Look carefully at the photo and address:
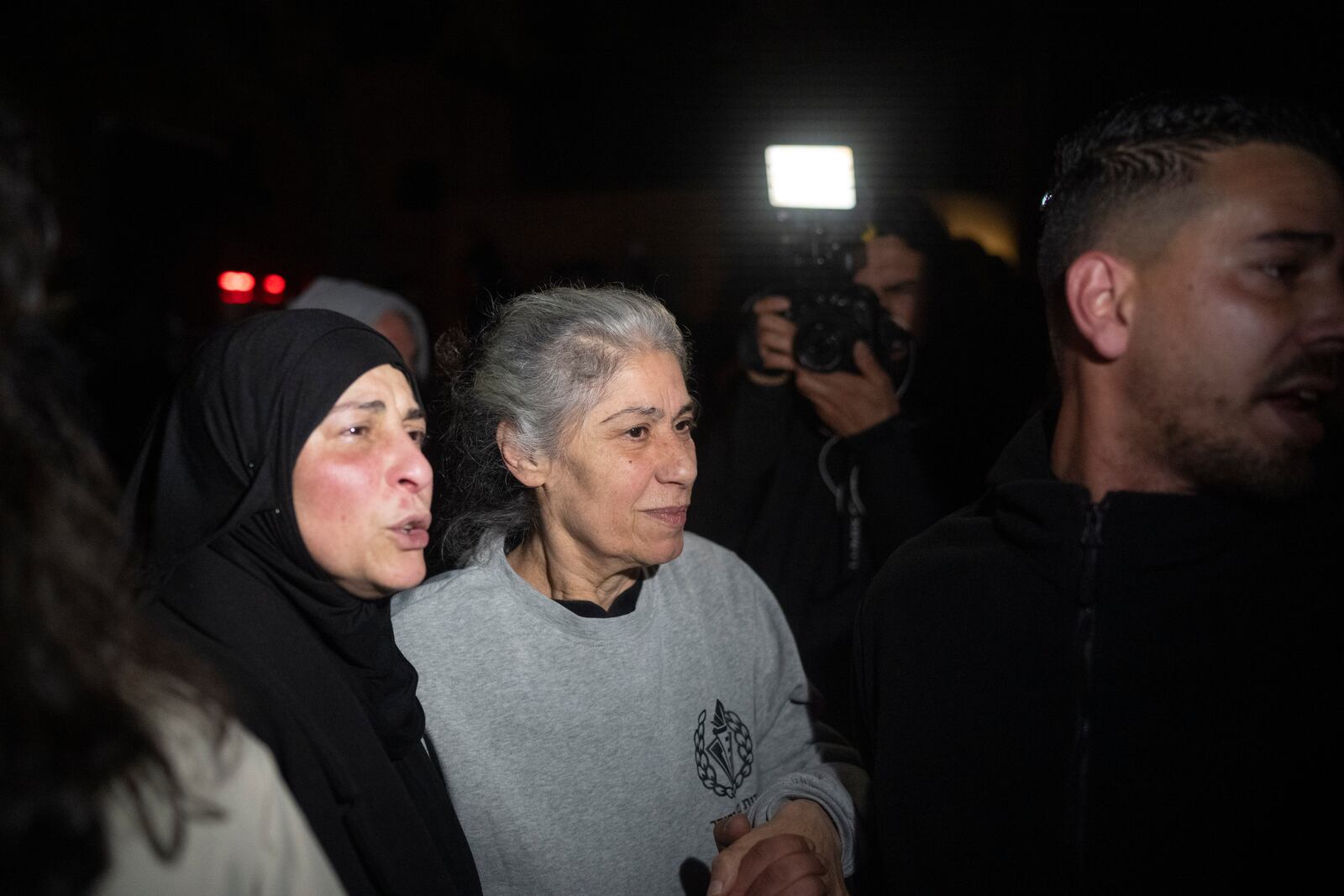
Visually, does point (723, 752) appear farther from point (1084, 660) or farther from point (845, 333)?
point (845, 333)

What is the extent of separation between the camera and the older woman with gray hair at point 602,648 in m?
1.84

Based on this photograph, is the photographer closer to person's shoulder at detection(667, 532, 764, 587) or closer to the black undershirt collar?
person's shoulder at detection(667, 532, 764, 587)

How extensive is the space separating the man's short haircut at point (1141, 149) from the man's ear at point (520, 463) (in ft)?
3.45

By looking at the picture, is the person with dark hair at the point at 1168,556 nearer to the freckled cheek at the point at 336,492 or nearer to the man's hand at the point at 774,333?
the freckled cheek at the point at 336,492

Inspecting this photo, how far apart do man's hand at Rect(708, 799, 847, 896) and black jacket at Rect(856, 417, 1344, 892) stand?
18 cm

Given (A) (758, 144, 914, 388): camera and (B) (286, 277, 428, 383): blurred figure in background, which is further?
(B) (286, 277, 428, 383): blurred figure in background

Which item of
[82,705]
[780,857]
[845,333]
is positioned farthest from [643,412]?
[82,705]

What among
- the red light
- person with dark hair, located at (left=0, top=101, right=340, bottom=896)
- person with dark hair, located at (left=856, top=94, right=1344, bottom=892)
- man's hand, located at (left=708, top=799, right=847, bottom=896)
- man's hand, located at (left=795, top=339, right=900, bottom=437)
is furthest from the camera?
the red light

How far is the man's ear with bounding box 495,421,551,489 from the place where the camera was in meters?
2.13

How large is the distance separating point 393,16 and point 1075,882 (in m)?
13.1

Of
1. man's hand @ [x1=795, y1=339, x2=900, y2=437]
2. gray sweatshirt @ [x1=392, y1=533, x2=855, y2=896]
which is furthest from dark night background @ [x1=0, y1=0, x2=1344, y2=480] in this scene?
gray sweatshirt @ [x1=392, y1=533, x2=855, y2=896]

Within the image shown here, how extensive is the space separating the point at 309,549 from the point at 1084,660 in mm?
1118

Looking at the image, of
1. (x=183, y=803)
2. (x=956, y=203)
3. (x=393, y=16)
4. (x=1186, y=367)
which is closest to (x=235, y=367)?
(x=183, y=803)

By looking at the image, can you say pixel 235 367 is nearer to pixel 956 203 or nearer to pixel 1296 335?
pixel 1296 335
